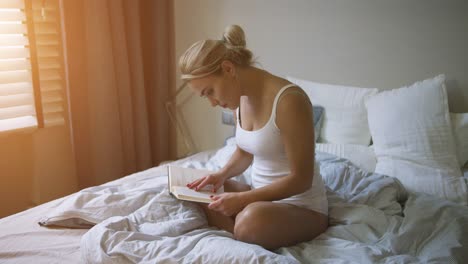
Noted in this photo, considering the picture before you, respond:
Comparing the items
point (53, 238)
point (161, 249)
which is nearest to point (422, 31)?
point (161, 249)

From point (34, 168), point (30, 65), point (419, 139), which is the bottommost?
point (34, 168)

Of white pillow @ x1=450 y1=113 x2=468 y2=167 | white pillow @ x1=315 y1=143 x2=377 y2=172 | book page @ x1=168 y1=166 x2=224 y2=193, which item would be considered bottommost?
white pillow @ x1=315 y1=143 x2=377 y2=172

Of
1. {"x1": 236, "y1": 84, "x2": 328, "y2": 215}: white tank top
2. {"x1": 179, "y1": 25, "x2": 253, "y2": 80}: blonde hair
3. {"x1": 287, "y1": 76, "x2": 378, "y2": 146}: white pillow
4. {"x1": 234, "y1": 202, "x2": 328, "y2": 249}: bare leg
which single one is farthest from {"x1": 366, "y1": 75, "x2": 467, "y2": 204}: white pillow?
{"x1": 179, "y1": 25, "x2": 253, "y2": 80}: blonde hair

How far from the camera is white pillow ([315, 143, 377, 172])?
2.10 metres

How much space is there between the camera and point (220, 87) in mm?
1525

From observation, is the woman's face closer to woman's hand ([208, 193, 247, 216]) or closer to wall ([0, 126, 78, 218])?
woman's hand ([208, 193, 247, 216])

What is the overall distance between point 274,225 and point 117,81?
1.64 metres

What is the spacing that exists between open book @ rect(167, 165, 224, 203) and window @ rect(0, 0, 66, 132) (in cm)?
113

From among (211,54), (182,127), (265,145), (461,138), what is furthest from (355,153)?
(182,127)

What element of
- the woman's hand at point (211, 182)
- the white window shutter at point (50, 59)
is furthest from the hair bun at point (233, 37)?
the white window shutter at point (50, 59)

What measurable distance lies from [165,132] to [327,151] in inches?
50.7

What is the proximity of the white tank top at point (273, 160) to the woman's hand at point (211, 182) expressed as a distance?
0.47ft

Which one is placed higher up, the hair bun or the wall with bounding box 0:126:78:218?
the hair bun

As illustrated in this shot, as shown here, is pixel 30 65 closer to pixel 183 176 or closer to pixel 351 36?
pixel 183 176
